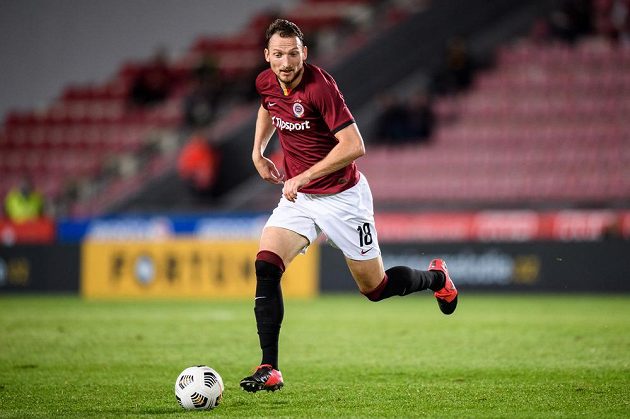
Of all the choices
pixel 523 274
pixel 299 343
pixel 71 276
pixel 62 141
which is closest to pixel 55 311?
pixel 71 276

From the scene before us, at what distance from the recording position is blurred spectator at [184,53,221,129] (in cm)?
2244

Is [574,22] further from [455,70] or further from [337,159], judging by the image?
[337,159]

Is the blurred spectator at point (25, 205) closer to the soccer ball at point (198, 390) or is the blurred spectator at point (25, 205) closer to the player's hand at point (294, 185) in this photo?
the player's hand at point (294, 185)

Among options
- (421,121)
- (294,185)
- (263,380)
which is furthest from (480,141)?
(263,380)

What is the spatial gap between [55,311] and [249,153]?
792 cm

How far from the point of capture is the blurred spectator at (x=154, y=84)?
82.5 ft

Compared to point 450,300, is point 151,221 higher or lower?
higher

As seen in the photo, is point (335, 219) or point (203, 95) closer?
point (335, 219)

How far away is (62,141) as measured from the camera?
2517 cm

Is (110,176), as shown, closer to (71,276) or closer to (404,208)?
(71,276)

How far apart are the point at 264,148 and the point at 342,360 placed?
6.56 ft

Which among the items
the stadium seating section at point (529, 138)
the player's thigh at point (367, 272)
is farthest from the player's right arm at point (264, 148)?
the stadium seating section at point (529, 138)

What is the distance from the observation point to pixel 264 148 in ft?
23.7

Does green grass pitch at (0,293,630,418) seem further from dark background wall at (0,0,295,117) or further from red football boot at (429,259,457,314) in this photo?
dark background wall at (0,0,295,117)
